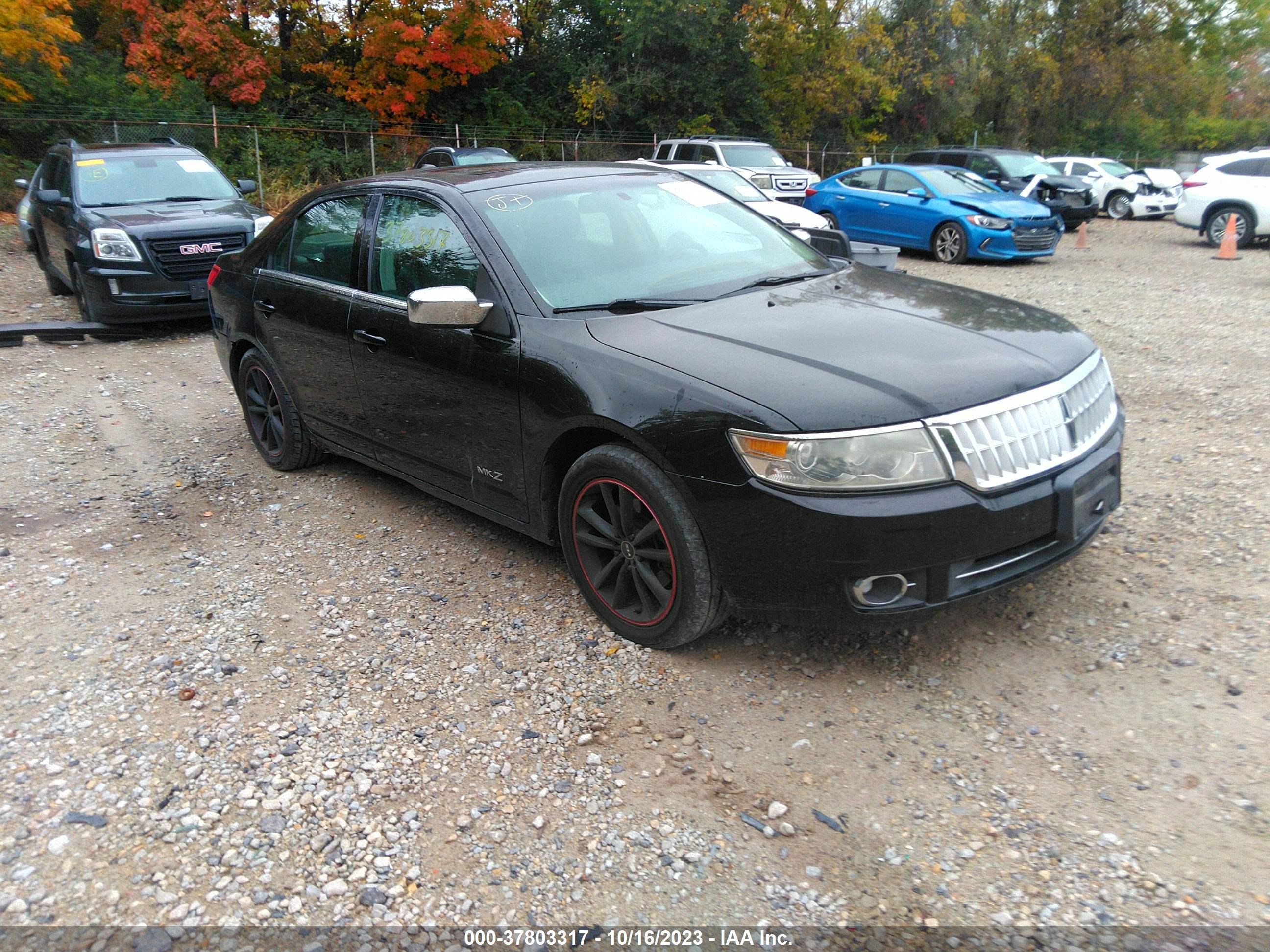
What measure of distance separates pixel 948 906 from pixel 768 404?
154 centimetres

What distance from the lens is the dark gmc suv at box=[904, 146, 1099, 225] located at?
19016mm

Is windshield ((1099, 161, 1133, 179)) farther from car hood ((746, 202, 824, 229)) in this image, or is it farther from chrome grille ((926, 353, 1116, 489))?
chrome grille ((926, 353, 1116, 489))

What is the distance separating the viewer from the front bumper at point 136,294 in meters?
9.17

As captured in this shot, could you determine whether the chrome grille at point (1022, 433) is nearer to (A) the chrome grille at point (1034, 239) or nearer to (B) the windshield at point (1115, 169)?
(A) the chrome grille at point (1034, 239)

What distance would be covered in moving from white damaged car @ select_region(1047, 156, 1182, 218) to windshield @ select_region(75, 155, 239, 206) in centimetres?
1957

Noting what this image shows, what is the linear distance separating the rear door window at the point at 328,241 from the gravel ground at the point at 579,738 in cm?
129

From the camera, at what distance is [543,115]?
3117cm

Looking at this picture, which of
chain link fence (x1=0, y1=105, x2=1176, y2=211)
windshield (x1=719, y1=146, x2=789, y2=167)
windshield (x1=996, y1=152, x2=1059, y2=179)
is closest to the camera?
windshield (x1=719, y1=146, x2=789, y2=167)

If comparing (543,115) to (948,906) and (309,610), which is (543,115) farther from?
(948,906)

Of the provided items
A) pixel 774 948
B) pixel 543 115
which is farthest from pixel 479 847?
pixel 543 115

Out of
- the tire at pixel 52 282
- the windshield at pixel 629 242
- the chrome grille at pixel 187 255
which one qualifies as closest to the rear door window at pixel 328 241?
the windshield at pixel 629 242

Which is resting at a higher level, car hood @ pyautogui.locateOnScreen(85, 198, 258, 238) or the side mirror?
car hood @ pyautogui.locateOnScreen(85, 198, 258, 238)

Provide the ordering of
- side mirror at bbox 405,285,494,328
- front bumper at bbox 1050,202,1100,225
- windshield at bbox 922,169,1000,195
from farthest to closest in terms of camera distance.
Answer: front bumper at bbox 1050,202,1100,225 < windshield at bbox 922,169,1000,195 < side mirror at bbox 405,285,494,328

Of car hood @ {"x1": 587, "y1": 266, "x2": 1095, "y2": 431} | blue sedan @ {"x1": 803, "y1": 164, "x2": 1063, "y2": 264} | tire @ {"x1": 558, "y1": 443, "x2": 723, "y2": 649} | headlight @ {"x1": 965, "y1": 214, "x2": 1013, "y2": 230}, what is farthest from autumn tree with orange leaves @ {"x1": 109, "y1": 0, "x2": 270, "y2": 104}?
tire @ {"x1": 558, "y1": 443, "x2": 723, "y2": 649}
